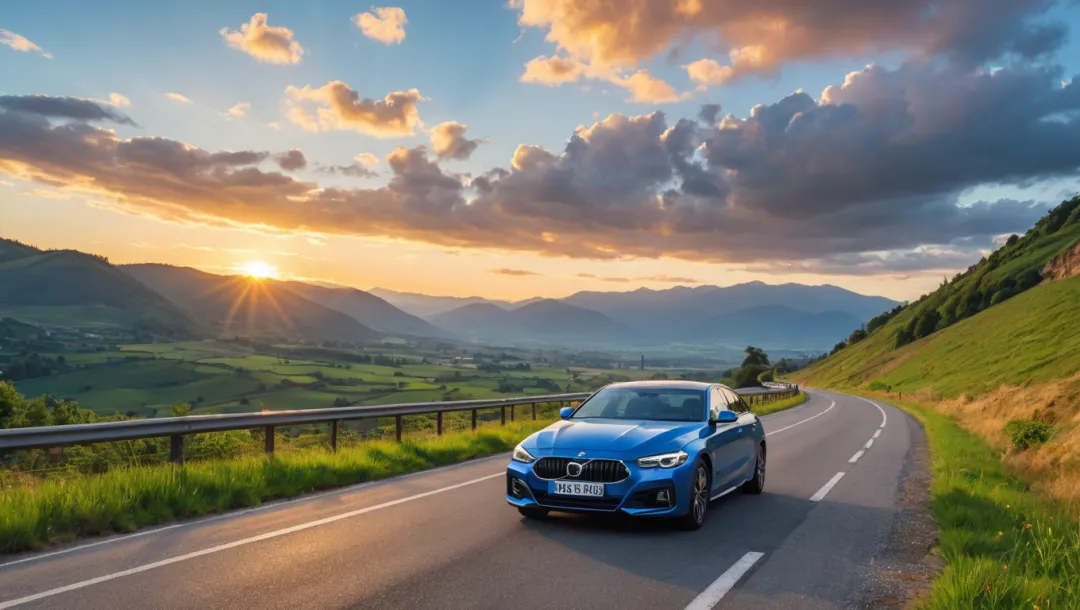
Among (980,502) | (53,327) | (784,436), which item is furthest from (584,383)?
(53,327)

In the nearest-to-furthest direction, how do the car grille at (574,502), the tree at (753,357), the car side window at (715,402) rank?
the car grille at (574,502), the car side window at (715,402), the tree at (753,357)

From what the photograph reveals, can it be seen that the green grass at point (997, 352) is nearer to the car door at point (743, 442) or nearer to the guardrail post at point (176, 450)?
the car door at point (743, 442)

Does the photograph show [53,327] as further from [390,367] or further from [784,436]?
[784,436]

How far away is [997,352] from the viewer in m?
53.8

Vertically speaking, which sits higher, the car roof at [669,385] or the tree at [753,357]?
the car roof at [669,385]

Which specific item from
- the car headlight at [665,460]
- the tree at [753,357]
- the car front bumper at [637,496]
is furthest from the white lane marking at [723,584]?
the tree at [753,357]

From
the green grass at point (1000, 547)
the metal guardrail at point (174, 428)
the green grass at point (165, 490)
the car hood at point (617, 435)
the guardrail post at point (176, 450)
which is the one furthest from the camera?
the guardrail post at point (176, 450)

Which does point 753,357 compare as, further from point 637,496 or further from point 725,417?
point 637,496

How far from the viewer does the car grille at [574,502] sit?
7.53m

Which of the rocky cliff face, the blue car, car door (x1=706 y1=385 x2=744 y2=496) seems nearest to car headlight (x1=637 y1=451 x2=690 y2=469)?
the blue car

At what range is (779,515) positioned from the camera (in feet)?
29.7

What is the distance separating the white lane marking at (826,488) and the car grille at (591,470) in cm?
411

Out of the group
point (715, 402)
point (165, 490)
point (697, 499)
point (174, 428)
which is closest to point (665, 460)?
point (697, 499)

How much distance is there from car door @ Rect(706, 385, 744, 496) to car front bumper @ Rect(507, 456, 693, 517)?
916 millimetres
